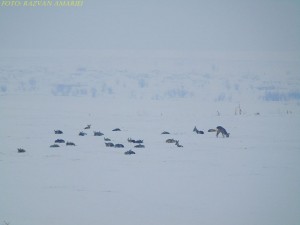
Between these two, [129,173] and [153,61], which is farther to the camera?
[153,61]

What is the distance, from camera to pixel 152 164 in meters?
11.2

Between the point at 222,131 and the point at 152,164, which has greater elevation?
the point at 222,131

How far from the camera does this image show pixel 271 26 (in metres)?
31.5

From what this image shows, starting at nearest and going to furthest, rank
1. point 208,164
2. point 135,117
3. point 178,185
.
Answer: point 178,185, point 208,164, point 135,117

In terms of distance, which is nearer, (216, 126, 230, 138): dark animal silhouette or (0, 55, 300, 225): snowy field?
(0, 55, 300, 225): snowy field

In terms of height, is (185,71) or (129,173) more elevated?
(185,71)

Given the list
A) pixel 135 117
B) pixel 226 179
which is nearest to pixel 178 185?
pixel 226 179

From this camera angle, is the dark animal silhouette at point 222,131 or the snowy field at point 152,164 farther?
the dark animal silhouette at point 222,131

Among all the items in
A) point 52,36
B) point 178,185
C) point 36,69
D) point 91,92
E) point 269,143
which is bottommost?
point 178,185

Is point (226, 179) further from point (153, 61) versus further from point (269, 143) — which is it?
point (153, 61)

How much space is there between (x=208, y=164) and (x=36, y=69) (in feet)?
97.6

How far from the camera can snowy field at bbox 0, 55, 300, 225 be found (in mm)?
7984

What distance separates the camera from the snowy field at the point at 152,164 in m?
7.98

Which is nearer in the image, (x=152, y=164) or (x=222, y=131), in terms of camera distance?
(x=152, y=164)
